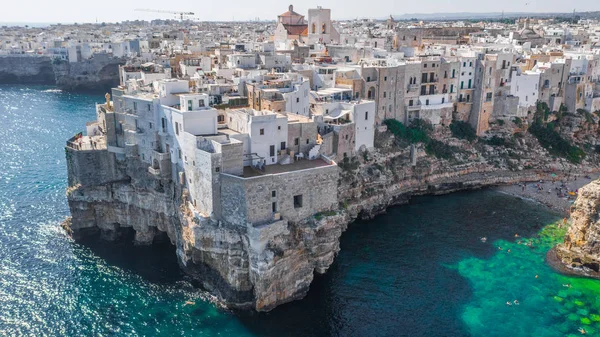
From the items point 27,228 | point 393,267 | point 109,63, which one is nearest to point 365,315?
point 393,267

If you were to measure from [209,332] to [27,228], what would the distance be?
928 inches

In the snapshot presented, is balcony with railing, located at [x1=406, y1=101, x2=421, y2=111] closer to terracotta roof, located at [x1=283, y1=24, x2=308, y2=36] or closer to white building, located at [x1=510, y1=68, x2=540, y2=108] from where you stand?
white building, located at [x1=510, y1=68, x2=540, y2=108]

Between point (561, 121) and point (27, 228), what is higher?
point (561, 121)

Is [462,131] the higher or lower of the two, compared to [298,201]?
higher

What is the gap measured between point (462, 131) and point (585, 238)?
25265 mm

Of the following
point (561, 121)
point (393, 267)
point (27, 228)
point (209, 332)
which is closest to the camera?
point (209, 332)

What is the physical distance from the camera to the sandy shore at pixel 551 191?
194ft

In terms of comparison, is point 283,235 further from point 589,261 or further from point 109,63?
point 109,63

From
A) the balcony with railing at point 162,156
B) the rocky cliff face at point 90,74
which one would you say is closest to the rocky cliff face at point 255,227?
the balcony with railing at point 162,156

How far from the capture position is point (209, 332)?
3575cm

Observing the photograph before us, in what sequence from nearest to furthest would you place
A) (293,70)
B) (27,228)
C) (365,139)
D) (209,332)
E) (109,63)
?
(209,332)
(27,228)
(365,139)
(293,70)
(109,63)

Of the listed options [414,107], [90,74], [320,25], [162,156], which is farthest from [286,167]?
[90,74]

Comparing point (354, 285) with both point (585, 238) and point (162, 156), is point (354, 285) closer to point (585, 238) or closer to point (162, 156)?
point (162, 156)

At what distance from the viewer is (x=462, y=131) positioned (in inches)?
2680
